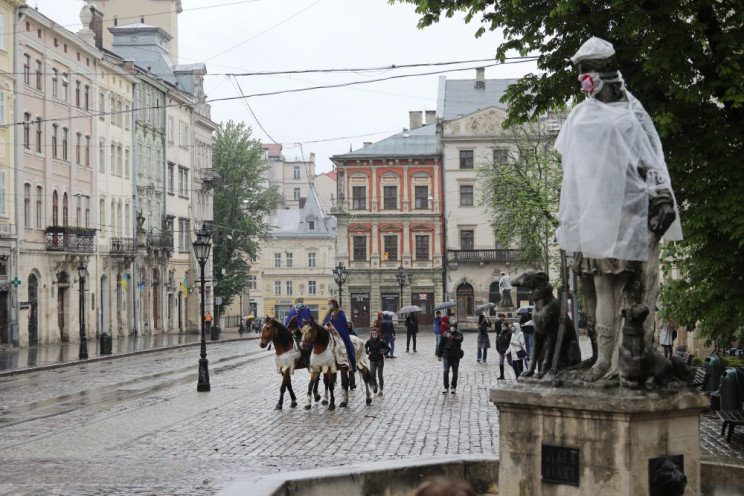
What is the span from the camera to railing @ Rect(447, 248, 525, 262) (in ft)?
262

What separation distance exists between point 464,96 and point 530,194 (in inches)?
1514

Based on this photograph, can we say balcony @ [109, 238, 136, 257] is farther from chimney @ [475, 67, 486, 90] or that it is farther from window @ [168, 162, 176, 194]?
chimney @ [475, 67, 486, 90]

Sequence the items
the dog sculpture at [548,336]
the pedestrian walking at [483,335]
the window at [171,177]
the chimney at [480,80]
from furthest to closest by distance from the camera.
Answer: the chimney at [480,80] → the window at [171,177] → the pedestrian walking at [483,335] → the dog sculpture at [548,336]

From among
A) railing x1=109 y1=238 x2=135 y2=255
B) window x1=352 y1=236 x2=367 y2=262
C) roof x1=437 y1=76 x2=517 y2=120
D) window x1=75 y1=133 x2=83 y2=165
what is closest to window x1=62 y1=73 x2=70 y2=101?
window x1=75 y1=133 x2=83 y2=165

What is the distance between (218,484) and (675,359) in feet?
19.1

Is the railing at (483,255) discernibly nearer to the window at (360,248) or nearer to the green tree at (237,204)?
the window at (360,248)

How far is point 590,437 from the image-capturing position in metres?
7.73

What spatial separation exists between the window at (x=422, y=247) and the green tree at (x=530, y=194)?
9110 mm

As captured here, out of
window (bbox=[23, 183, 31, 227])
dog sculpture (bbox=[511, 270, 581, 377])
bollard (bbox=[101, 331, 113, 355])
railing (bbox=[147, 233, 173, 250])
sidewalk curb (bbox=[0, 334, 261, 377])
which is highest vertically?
window (bbox=[23, 183, 31, 227])

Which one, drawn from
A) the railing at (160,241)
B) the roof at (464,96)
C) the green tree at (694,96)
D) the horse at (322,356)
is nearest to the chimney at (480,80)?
the roof at (464,96)

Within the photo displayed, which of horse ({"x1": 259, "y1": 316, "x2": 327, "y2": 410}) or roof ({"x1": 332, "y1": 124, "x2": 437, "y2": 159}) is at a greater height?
roof ({"x1": 332, "y1": 124, "x2": 437, "y2": 159})

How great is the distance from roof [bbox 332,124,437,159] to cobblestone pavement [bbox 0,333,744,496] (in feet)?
179

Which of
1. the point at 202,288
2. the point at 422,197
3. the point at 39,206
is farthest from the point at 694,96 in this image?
the point at 422,197

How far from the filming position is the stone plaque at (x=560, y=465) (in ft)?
25.6
